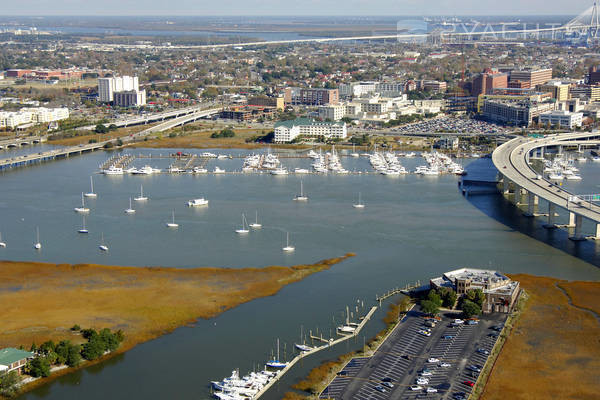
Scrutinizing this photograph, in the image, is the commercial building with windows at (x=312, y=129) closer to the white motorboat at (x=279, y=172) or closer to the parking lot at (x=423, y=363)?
the white motorboat at (x=279, y=172)

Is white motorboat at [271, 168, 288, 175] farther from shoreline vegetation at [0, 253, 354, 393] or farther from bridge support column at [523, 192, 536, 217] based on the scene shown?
shoreline vegetation at [0, 253, 354, 393]

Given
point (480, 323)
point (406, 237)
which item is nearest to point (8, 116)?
point (406, 237)

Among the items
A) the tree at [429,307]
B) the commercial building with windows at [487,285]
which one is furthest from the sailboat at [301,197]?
the tree at [429,307]

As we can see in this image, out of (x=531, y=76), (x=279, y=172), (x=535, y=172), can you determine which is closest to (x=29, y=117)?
(x=279, y=172)

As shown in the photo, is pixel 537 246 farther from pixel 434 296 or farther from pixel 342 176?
pixel 342 176

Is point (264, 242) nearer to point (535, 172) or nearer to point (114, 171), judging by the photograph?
point (535, 172)

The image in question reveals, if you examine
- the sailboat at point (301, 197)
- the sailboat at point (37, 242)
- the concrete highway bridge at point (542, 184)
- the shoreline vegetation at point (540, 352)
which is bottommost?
the shoreline vegetation at point (540, 352)
